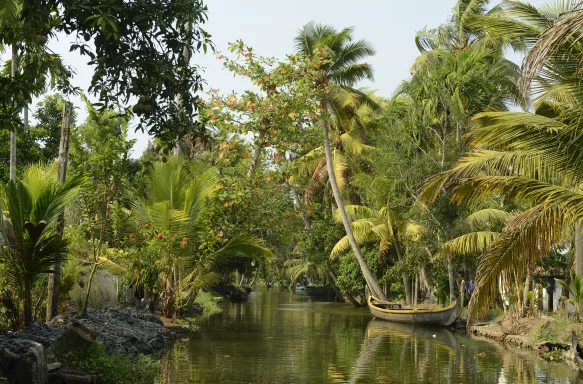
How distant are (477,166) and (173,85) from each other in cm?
639

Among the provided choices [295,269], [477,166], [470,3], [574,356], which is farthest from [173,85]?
[295,269]

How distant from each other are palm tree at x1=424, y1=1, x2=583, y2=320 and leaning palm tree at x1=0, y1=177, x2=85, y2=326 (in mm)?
5812

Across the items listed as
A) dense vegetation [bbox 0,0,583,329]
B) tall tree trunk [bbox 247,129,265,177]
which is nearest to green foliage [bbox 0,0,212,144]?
dense vegetation [bbox 0,0,583,329]

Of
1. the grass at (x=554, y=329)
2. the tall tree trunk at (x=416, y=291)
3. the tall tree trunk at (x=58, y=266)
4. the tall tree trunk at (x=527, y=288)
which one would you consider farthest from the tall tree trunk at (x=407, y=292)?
the tall tree trunk at (x=58, y=266)

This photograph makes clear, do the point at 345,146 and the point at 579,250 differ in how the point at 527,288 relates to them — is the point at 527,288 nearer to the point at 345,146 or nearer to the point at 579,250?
the point at 579,250

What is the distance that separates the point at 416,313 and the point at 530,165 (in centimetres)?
1471

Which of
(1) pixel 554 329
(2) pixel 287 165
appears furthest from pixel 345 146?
(1) pixel 554 329

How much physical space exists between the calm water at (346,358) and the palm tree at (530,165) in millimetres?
3517

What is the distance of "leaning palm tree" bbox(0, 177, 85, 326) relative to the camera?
1124cm

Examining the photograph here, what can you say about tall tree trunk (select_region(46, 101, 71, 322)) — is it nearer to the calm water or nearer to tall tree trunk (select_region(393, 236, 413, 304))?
the calm water

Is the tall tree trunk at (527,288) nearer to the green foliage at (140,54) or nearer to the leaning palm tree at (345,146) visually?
the leaning palm tree at (345,146)

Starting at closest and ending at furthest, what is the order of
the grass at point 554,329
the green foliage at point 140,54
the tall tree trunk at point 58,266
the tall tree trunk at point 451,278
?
the green foliage at point 140,54
the tall tree trunk at point 58,266
the grass at point 554,329
the tall tree trunk at point 451,278

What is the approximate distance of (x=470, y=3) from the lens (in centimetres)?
3005

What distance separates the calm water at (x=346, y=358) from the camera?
41.6 ft
